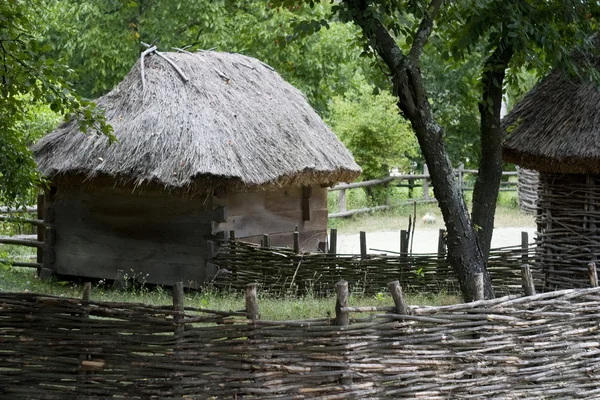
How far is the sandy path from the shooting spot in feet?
54.1

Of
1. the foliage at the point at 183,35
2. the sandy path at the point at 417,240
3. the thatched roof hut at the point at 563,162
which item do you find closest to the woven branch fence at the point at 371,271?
the thatched roof hut at the point at 563,162

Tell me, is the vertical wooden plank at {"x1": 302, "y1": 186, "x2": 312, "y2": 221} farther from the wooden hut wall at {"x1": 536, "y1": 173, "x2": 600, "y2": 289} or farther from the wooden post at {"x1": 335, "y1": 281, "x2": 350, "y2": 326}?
the wooden post at {"x1": 335, "y1": 281, "x2": 350, "y2": 326}

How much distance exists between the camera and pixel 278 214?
12102 millimetres

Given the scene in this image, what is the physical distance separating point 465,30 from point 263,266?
4.10 meters

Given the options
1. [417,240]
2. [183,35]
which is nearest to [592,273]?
[417,240]

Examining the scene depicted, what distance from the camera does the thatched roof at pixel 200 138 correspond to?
10461 millimetres

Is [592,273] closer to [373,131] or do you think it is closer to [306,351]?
[306,351]

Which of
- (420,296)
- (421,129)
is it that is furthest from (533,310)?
(420,296)

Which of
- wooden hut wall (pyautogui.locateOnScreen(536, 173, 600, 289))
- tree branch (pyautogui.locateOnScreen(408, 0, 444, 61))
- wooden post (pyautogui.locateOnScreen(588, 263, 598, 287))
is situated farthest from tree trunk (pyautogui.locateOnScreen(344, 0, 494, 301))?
wooden hut wall (pyautogui.locateOnScreen(536, 173, 600, 289))

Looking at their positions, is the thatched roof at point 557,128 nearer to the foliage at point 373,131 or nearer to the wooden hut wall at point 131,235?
the wooden hut wall at point 131,235

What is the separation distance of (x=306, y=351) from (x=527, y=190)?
18.2 metres

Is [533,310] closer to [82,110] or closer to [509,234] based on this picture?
[82,110]

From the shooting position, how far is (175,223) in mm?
11266

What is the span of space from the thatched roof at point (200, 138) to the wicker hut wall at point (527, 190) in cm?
1037
